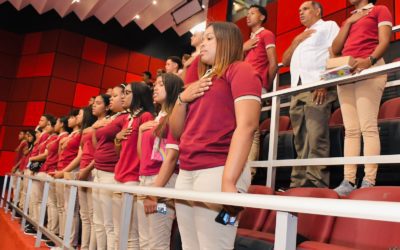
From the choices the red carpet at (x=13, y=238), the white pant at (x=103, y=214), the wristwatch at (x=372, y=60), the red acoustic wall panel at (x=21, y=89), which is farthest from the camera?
the red acoustic wall panel at (x=21, y=89)

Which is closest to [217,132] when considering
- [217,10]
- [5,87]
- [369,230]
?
[369,230]

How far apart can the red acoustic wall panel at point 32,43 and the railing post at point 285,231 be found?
8.86 metres

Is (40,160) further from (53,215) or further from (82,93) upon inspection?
(82,93)

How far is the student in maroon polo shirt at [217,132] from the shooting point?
1058 millimetres

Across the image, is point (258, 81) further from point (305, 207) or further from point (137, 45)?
point (137, 45)

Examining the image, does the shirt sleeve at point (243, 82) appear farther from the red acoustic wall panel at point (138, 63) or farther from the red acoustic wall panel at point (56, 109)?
the red acoustic wall panel at point (138, 63)

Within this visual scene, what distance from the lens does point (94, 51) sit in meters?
8.77

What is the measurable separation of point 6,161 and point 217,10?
5.70 m

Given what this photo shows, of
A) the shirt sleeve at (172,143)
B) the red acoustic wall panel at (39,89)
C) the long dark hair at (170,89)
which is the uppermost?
the red acoustic wall panel at (39,89)

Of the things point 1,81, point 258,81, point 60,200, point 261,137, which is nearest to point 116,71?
point 1,81

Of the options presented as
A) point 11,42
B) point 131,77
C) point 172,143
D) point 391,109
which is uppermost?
point 11,42

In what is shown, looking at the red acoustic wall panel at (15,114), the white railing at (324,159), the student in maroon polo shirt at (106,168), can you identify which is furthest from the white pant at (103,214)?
the red acoustic wall panel at (15,114)

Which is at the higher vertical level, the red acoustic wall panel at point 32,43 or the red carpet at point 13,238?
the red acoustic wall panel at point 32,43

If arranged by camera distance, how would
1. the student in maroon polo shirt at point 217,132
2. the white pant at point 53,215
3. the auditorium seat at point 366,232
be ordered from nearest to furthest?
1. the student in maroon polo shirt at point 217,132
2. the auditorium seat at point 366,232
3. the white pant at point 53,215
